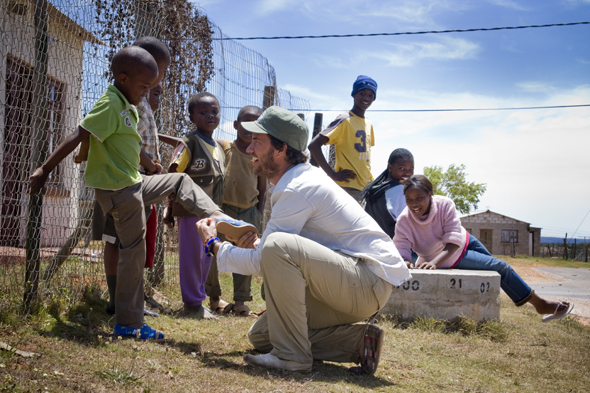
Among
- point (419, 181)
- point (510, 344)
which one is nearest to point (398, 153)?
point (419, 181)

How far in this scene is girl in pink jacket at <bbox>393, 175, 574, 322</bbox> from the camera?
4.70 meters

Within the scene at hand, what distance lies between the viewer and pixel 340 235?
2939 mm

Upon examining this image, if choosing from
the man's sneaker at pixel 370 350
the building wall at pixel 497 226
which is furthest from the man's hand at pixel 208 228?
the building wall at pixel 497 226

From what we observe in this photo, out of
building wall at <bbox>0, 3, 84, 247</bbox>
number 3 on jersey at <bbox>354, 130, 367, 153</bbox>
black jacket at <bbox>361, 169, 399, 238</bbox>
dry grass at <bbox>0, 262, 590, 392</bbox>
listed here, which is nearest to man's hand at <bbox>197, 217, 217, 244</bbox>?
dry grass at <bbox>0, 262, 590, 392</bbox>

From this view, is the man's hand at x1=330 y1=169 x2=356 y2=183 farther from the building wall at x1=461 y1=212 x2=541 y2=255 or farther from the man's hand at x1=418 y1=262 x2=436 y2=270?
the building wall at x1=461 y1=212 x2=541 y2=255

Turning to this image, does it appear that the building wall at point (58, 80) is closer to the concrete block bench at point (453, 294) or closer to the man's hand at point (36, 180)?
the man's hand at point (36, 180)

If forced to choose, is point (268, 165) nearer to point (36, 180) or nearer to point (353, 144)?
point (36, 180)

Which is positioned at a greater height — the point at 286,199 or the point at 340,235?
the point at 286,199

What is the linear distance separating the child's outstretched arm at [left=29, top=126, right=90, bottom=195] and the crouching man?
0.87m

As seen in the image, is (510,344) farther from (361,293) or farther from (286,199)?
(286,199)

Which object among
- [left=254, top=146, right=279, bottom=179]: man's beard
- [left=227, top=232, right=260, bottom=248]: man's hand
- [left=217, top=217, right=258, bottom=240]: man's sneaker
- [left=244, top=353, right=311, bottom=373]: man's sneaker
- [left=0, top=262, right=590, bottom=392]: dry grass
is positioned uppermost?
[left=254, top=146, right=279, bottom=179]: man's beard

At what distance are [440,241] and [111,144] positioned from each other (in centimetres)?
321

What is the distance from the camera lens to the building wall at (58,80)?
3417mm

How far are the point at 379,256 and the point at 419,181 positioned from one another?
209 centimetres
